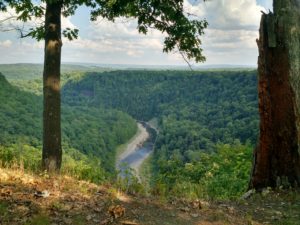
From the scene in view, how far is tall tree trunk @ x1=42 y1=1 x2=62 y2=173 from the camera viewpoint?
321 inches

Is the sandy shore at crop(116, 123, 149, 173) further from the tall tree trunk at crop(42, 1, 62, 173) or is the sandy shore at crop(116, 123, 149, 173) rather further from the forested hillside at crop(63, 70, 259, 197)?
the tall tree trunk at crop(42, 1, 62, 173)

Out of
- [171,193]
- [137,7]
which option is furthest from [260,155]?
[137,7]

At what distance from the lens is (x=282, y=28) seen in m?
8.58

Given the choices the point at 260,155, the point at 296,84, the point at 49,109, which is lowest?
the point at 260,155

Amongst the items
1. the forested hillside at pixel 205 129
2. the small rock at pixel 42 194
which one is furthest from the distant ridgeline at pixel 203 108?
the small rock at pixel 42 194

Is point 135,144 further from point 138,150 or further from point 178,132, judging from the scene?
point 178,132

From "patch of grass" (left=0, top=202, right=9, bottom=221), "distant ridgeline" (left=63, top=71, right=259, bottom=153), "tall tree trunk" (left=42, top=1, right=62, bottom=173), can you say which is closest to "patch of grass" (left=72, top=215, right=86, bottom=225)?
"patch of grass" (left=0, top=202, right=9, bottom=221)

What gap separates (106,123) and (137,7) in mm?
133464

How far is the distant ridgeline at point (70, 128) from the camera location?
2825 inches

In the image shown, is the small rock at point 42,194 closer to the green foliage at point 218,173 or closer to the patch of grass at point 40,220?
the patch of grass at point 40,220

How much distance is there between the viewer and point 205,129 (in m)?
104

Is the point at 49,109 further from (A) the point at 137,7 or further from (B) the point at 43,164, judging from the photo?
(A) the point at 137,7

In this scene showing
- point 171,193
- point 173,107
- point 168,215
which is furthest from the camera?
point 173,107

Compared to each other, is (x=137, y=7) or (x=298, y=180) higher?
(x=137, y=7)
